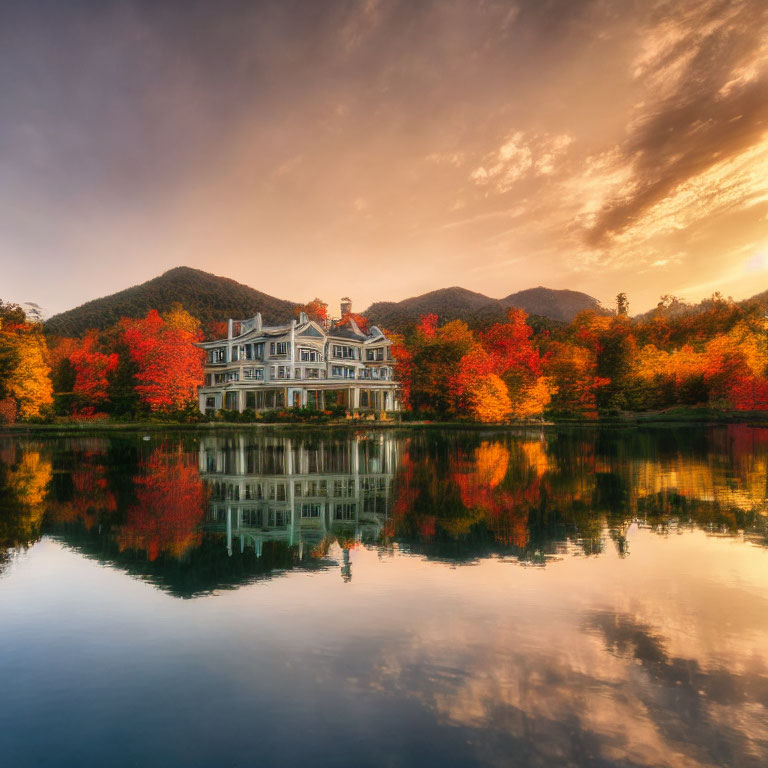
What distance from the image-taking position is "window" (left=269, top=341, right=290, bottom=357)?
58094mm

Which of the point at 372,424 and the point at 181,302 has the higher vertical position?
the point at 181,302

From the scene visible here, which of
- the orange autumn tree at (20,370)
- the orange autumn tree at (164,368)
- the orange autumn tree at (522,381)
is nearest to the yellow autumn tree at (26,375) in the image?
the orange autumn tree at (20,370)

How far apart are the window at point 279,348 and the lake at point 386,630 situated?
42.2m

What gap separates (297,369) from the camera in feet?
187

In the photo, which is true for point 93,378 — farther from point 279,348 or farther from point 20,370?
point 279,348

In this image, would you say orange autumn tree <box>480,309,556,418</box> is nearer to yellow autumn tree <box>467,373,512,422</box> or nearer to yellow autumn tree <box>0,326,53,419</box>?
yellow autumn tree <box>467,373,512,422</box>

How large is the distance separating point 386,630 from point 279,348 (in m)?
53.1

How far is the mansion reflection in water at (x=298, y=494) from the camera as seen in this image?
12.2 meters

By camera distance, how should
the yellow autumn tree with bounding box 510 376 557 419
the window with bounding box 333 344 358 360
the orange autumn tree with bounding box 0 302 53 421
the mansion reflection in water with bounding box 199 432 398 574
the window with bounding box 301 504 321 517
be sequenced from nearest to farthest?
1. the mansion reflection in water with bounding box 199 432 398 574
2. the window with bounding box 301 504 321 517
3. the orange autumn tree with bounding box 0 302 53 421
4. the yellow autumn tree with bounding box 510 376 557 419
5. the window with bounding box 333 344 358 360

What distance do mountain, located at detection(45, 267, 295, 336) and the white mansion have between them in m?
48.6

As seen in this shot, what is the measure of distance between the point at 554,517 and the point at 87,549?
10.4 metres

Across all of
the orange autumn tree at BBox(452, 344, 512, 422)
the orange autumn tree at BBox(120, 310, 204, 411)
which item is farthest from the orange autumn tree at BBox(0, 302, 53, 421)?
the orange autumn tree at BBox(452, 344, 512, 422)

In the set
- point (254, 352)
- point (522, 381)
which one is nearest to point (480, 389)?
point (522, 381)

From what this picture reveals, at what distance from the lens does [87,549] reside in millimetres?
11055
